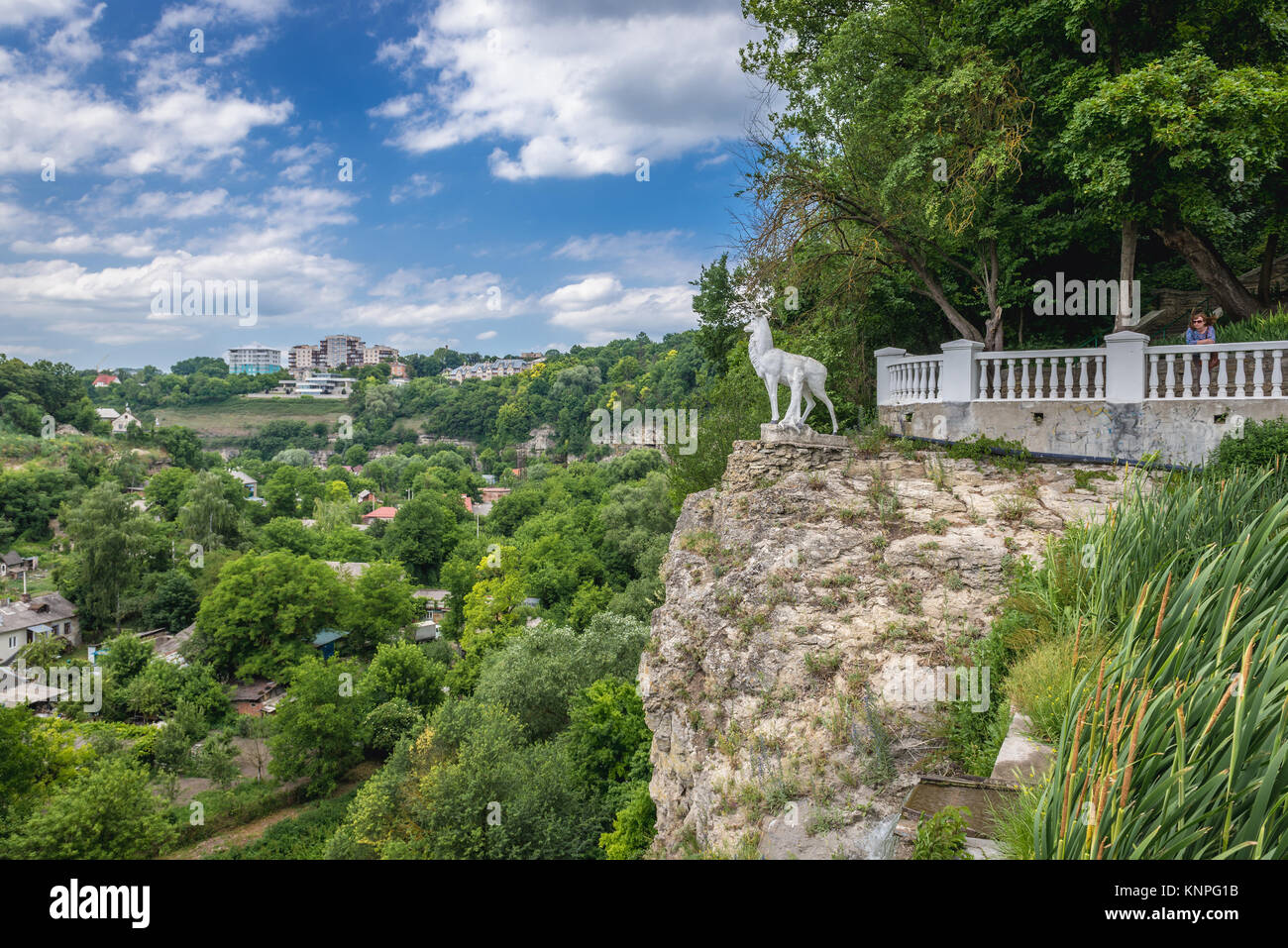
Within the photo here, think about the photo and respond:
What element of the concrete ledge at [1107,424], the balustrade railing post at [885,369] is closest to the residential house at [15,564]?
the balustrade railing post at [885,369]

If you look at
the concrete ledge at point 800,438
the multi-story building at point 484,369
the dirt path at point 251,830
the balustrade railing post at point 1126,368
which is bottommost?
the dirt path at point 251,830

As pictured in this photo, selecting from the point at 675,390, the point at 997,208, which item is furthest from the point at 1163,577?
the point at 675,390

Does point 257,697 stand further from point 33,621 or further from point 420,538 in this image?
point 420,538

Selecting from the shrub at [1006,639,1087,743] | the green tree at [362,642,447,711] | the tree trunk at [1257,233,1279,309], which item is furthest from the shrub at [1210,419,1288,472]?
the green tree at [362,642,447,711]

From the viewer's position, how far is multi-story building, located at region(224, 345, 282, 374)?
15738cm

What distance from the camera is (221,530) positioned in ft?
157

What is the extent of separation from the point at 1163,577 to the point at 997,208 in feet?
26.3

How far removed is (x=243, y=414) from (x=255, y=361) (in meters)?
57.9

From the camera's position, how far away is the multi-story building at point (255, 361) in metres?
157

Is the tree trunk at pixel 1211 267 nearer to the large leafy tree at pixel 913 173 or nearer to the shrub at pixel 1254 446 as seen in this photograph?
the large leafy tree at pixel 913 173

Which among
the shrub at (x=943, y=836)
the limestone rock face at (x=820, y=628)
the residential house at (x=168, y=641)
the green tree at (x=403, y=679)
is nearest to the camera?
the shrub at (x=943, y=836)

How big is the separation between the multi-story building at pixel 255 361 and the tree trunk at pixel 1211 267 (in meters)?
177

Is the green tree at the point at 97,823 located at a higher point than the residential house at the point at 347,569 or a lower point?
lower
